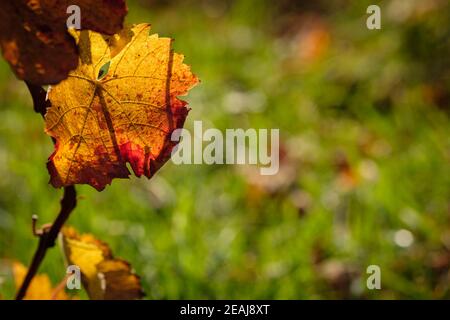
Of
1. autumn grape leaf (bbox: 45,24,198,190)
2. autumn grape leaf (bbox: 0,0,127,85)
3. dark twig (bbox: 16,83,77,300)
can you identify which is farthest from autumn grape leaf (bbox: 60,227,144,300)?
autumn grape leaf (bbox: 0,0,127,85)

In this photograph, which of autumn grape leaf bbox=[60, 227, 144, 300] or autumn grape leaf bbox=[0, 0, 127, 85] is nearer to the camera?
autumn grape leaf bbox=[0, 0, 127, 85]

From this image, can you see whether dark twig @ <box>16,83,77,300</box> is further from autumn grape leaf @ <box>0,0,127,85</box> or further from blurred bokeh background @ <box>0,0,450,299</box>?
blurred bokeh background @ <box>0,0,450,299</box>

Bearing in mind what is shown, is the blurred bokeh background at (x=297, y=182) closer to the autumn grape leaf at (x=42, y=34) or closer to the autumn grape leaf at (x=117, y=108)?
the autumn grape leaf at (x=117, y=108)

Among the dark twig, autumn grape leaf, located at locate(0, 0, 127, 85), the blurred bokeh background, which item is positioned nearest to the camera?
autumn grape leaf, located at locate(0, 0, 127, 85)

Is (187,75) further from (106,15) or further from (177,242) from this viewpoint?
(177,242)

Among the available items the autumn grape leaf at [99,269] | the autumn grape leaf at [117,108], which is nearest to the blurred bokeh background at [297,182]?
the autumn grape leaf at [99,269]

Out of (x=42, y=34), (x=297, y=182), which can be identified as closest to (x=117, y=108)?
(x=42, y=34)

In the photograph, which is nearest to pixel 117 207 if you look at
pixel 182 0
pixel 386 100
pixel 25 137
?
pixel 25 137
